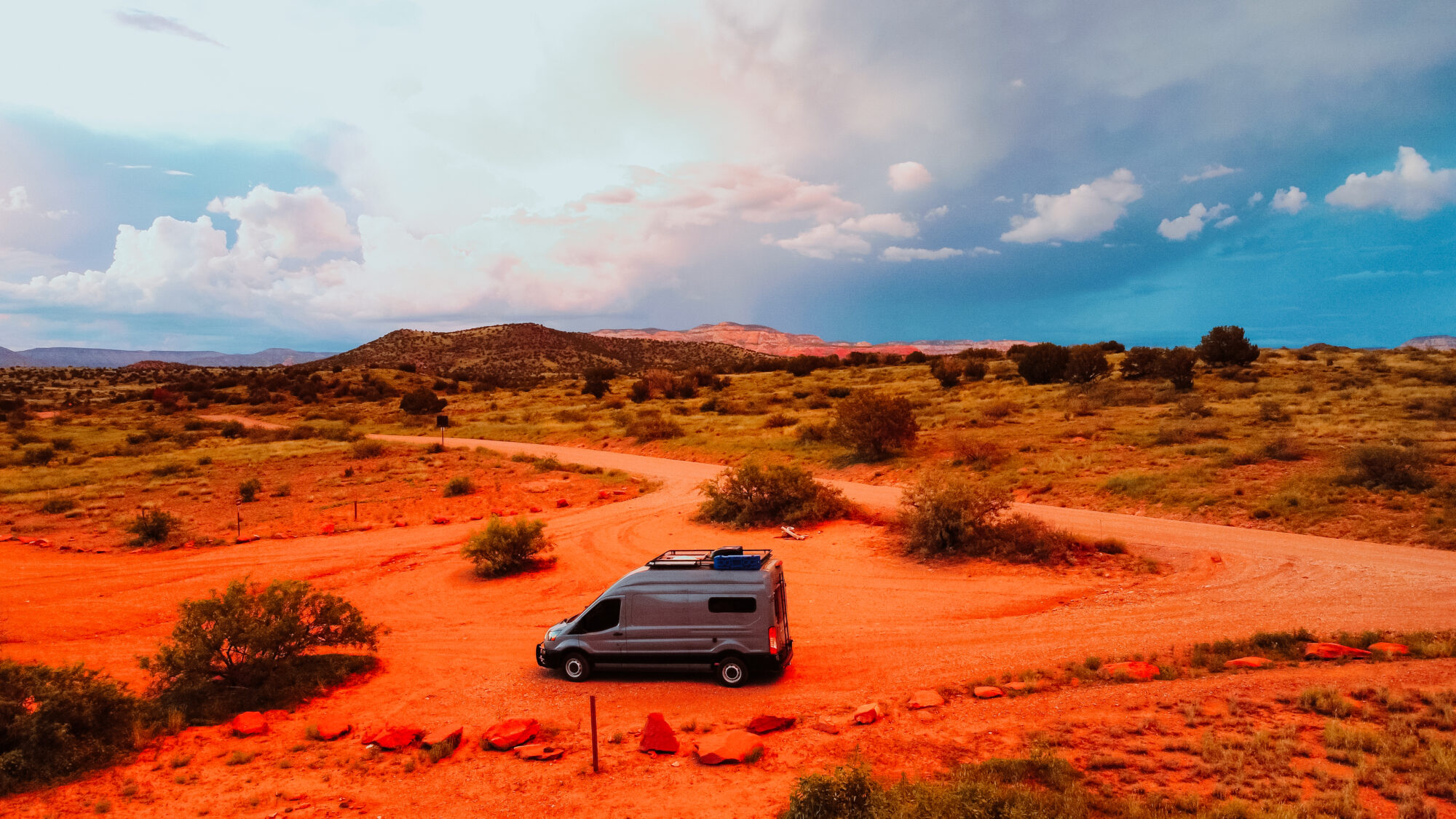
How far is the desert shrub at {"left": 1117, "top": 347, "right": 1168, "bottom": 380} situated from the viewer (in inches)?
1955

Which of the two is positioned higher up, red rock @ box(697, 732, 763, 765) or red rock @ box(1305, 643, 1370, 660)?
red rock @ box(1305, 643, 1370, 660)

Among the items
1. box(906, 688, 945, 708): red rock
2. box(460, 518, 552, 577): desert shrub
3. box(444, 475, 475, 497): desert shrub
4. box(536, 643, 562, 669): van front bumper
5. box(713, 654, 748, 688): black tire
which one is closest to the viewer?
box(906, 688, 945, 708): red rock

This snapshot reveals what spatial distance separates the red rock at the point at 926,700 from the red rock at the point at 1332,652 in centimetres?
561

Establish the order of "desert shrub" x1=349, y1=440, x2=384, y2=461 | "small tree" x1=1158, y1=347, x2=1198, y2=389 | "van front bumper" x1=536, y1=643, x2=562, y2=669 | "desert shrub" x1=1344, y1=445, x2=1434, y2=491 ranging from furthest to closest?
"small tree" x1=1158, y1=347, x2=1198, y2=389, "desert shrub" x1=349, y1=440, x2=384, y2=461, "desert shrub" x1=1344, y1=445, x2=1434, y2=491, "van front bumper" x1=536, y1=643, x2=562, y2=669

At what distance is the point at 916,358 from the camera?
83500 millimetres

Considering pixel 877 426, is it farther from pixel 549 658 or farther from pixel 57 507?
pixel 57 507

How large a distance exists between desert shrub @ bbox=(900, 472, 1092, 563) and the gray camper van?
Result: 7603 millimetres

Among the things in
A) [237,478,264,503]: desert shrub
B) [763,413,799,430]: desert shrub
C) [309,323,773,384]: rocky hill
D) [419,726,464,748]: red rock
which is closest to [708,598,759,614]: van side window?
[419,726,464,748]: red rock

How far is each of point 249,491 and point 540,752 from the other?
88.8 feet

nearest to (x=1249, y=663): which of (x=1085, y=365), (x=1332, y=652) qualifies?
(x=1332, y=652)

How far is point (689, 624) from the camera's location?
11656 millimetres

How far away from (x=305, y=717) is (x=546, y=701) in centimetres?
378

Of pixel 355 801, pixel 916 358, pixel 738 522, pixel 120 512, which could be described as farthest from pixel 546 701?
pixel 916 358

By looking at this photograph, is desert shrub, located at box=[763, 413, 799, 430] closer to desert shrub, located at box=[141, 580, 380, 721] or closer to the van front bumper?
the van front bumper
